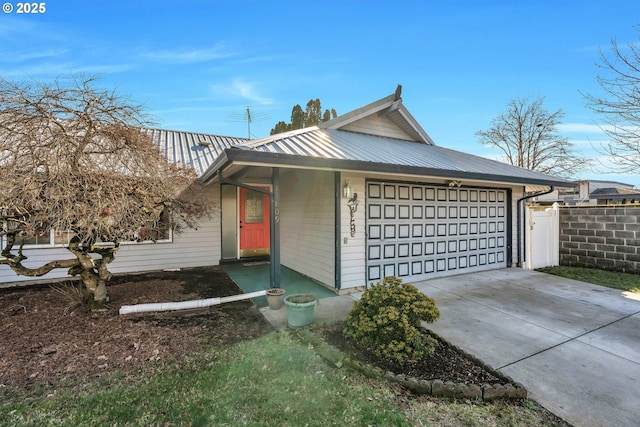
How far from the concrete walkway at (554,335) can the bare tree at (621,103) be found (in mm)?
4834

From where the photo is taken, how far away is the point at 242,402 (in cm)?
237

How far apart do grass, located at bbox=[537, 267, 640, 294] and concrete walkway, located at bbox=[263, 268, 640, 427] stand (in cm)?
65

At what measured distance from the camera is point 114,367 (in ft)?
9.61

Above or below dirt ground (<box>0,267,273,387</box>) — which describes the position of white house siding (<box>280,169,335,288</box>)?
above

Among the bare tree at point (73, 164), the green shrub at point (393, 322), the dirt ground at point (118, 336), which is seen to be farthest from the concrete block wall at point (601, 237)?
the bare tree at point (73, 164)

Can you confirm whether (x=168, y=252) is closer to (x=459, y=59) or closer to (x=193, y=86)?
(x=193, y=86)

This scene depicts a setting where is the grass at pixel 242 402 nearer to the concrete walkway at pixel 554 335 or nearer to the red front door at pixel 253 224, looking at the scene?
the concrete walkway at pixel 554 335

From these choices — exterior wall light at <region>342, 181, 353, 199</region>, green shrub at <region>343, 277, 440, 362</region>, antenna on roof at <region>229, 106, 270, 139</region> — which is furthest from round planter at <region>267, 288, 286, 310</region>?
antenna on roof at <region>229, 106, 270, 139</region>

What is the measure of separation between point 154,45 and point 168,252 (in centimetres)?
509

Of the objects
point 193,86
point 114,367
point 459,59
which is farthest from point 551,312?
point 193,86

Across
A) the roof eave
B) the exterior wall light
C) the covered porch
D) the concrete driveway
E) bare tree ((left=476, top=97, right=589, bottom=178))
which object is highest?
bare tree ((left=476, top=97, right=589, bottom=178))

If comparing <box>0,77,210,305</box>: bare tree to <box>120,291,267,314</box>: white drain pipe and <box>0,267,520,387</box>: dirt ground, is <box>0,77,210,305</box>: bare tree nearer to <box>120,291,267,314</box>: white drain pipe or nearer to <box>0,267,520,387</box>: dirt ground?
<box>0,267,520,387</box>: dirt ground

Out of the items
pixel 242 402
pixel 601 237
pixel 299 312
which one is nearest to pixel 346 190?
pixel 299 312

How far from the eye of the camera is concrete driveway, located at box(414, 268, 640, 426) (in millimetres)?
2506
